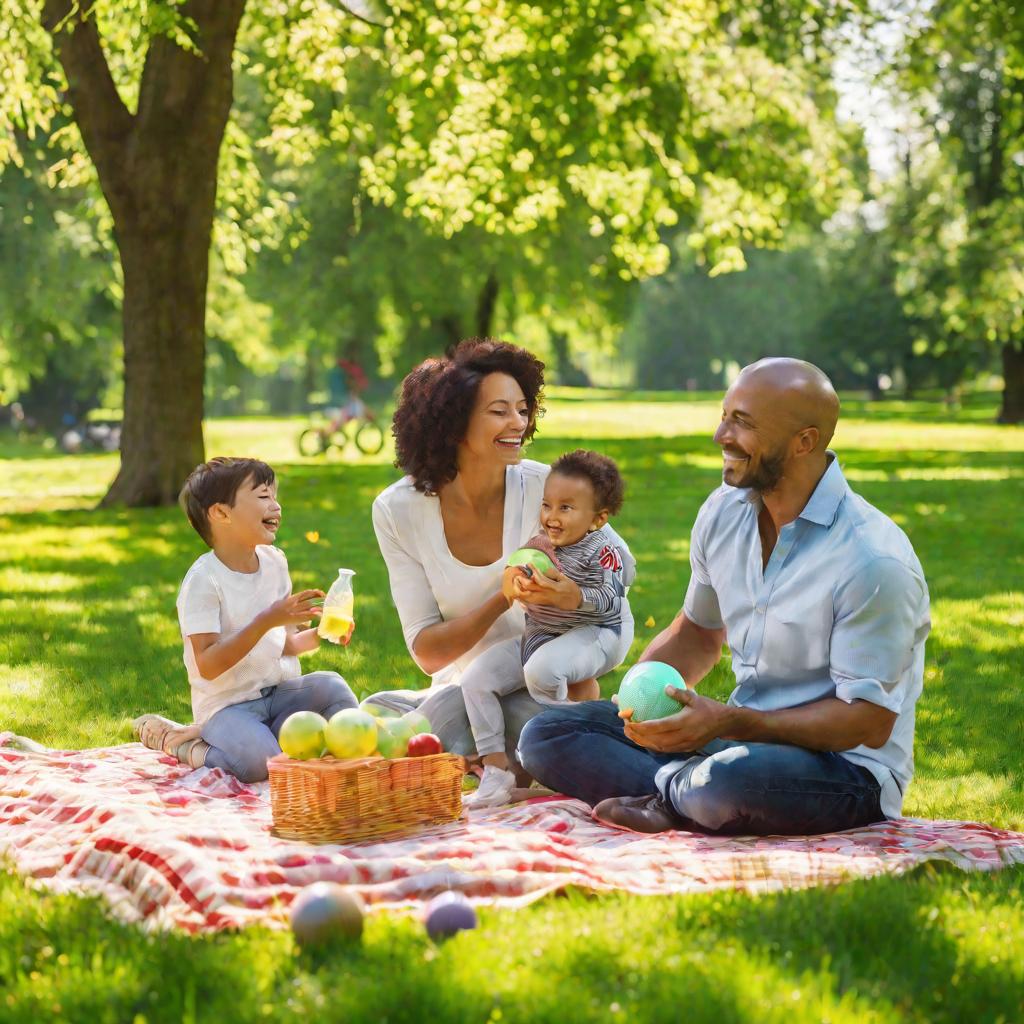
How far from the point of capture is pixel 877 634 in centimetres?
434

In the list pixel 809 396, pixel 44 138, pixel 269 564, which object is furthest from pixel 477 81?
pixel 809 396

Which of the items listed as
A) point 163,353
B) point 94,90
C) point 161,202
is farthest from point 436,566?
point 94,90

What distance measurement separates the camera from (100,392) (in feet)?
140

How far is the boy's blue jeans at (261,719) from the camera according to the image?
5.50 m

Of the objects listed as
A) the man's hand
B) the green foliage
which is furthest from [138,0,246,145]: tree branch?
the man's hand

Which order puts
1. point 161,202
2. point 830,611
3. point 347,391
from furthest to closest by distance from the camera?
point 347,391 → point 161,202 → point 830,611

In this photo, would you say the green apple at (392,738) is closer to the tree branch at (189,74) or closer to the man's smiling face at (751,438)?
the man's smiling face at (751,438)

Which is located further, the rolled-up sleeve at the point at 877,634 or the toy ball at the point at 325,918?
the rolled-up sleeve at the point at 877,634

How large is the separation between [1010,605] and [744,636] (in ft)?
19.3

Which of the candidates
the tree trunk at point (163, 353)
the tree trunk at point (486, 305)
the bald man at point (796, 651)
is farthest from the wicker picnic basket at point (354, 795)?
the tree trunk at point (486, 305)

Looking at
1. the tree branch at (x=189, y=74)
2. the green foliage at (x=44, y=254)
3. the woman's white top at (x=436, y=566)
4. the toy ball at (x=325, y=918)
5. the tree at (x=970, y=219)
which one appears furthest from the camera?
the tree at (x=970, y=219)

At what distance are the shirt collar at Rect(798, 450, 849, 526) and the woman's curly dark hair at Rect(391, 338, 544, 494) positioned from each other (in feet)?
5.25

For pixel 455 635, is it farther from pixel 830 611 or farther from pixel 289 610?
pixel 830 611

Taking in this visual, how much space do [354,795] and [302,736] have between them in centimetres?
27
